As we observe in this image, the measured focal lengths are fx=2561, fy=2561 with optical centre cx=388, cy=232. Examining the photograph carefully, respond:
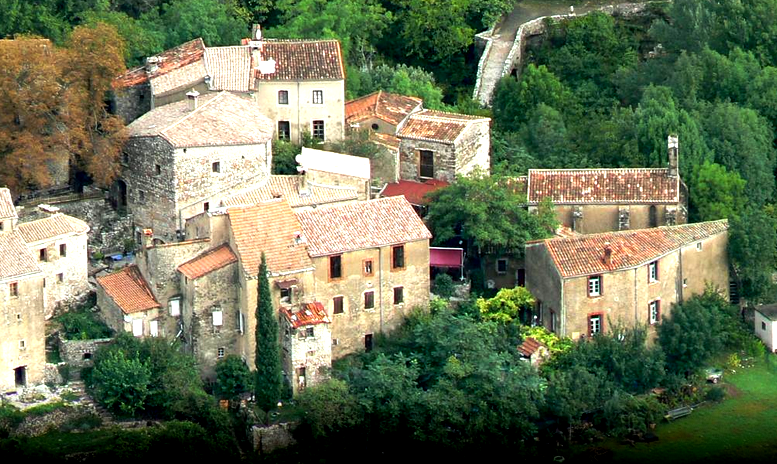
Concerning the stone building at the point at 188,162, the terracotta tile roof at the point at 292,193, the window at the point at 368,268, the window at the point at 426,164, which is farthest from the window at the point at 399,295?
the window at the point at 426,164

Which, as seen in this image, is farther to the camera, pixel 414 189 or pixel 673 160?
pixel 414 189

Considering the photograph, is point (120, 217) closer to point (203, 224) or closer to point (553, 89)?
point (203, 224)

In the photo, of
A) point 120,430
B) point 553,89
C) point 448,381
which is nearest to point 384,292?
point 448,381

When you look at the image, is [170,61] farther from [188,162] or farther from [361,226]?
[361,226]

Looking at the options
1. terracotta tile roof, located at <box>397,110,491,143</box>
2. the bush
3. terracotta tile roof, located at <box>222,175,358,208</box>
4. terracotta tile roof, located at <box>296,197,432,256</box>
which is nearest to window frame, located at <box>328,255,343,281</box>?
terracotta tile roof, located at <box>296,197,432,256</box>

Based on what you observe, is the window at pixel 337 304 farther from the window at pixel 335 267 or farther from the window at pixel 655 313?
the window at pixel 655 313

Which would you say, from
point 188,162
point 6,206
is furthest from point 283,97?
point 6,206
